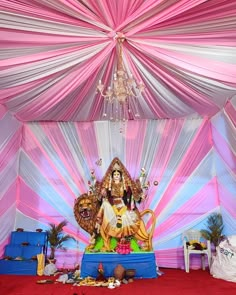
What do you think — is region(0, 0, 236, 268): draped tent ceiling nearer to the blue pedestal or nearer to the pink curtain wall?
the pink curtain wall

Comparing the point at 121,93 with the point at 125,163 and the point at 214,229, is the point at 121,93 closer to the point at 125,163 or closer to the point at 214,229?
the point at 125,163

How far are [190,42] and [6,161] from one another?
410 centimetres

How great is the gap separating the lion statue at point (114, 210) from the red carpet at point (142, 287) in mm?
752

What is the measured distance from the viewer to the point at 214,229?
511 centimetres

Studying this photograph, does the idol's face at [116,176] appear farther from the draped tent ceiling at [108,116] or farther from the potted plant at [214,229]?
the potted plant at [214,229]

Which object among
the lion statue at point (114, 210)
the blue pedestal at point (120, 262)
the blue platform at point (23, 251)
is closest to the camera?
the blue pedestal at point (120, 262)

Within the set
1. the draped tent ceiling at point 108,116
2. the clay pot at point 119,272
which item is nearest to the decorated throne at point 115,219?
the clay pot at point 119,272

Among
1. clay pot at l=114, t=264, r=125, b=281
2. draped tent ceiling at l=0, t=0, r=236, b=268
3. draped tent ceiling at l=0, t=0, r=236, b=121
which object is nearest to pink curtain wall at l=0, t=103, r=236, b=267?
draped tent ceiling at l=0, t=0, r=236, b=268

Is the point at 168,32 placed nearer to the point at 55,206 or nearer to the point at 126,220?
the point at 126,220

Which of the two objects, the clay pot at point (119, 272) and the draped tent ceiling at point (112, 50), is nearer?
the draped tent ceiling at point (112, 50)

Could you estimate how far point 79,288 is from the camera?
381cm

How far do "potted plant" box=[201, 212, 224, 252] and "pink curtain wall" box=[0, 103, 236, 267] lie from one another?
5.0 inches

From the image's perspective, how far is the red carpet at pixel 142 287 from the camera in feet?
11.8

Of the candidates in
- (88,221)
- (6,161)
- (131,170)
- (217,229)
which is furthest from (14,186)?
(217,229)
